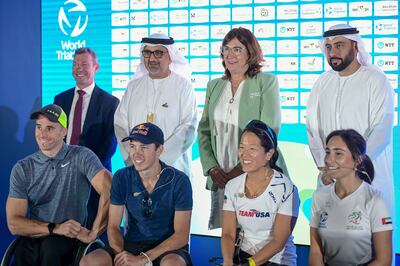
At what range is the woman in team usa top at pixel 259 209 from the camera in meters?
2.95

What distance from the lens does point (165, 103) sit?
12.7ft

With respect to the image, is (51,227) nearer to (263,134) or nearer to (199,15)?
(263,134)

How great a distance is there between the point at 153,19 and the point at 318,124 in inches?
68.1

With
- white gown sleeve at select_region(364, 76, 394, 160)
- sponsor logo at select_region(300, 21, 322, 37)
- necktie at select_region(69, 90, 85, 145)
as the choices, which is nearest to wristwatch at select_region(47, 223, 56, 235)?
necktie at select_region(69, 90, 85, 145)

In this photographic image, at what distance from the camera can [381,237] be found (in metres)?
2.75

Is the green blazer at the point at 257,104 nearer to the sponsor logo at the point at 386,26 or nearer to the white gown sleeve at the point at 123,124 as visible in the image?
the white gown sleeve at the point at 123,124

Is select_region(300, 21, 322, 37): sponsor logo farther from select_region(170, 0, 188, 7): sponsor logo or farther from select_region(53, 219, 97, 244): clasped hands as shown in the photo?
select_region(53, 219, 97, 244): clasped hands

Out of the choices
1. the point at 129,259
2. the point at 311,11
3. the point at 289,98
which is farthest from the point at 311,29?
the point at 129,259

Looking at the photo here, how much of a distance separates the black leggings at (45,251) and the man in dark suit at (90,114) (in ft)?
2.76

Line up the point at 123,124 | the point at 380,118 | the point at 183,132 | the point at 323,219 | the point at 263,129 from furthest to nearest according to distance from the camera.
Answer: the point at 123,124, the point at 183,132, the point at 380,118, the point at 263,129, the point at 323,219

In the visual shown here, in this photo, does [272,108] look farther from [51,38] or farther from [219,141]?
[51,38]

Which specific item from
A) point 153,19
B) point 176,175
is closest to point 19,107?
point 153,19

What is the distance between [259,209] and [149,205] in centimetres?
59

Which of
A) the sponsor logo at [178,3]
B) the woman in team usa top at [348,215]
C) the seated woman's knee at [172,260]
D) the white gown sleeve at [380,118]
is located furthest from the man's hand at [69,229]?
the sponsor logo at [178,3]
